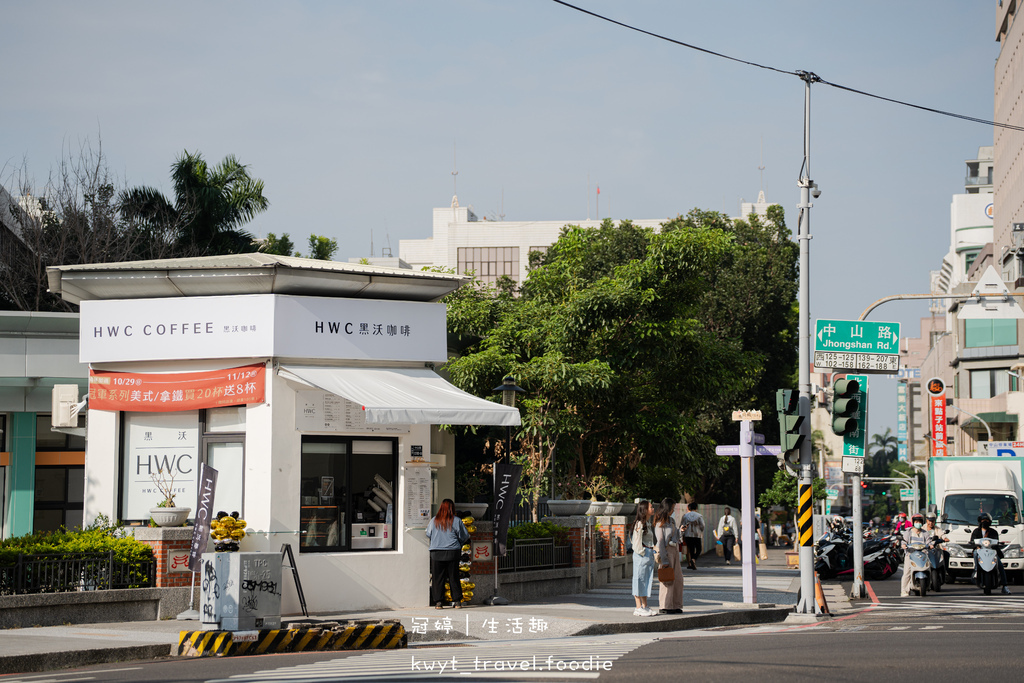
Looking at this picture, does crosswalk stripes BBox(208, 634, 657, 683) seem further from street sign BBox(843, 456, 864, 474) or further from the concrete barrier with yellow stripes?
street sign BBox(843, 456, 864, 474)

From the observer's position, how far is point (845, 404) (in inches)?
737

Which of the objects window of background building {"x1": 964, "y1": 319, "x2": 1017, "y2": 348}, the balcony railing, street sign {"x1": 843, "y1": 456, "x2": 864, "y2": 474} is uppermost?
window of background building {"x1": 964, "y1": 319, "x2": 1017, "y2": 348}

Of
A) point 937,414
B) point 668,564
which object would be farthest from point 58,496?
point 937,414

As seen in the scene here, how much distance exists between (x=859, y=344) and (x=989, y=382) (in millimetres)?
47779

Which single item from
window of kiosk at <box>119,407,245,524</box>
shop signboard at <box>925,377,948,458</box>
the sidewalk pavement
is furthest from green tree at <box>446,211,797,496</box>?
shop signboard at <box>925,377,948,458</box>

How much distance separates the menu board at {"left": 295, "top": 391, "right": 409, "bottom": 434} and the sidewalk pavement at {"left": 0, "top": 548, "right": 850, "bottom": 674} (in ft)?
9.13

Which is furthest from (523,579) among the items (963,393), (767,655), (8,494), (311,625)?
(963,393)

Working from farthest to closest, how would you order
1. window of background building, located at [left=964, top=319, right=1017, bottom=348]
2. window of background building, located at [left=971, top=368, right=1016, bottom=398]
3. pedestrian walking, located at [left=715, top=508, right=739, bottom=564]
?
window of background building, located at [left=971, top=368, right=1016, bottom=398] → window of background building, located at [left=964, top=319, right=1017, bottom=348] → pedestrian walking, located at [left=715, top=508, right=739, bottom=564]

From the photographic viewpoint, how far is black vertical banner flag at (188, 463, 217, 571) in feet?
50.6

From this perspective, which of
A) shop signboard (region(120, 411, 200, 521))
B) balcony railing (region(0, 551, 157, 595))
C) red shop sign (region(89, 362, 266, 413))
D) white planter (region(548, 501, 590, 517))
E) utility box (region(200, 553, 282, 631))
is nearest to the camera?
utility box (region(200, 553, 282, 631))

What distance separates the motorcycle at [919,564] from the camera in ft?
74.1

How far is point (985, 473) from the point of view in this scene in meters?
29.1

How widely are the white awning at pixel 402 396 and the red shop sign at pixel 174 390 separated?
540 millimetres

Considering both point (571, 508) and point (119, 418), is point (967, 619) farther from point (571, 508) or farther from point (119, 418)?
point (119, 418)
